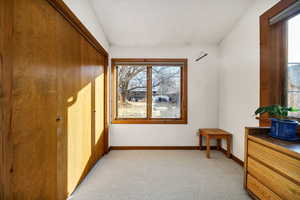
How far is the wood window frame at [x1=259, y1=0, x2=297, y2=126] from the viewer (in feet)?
6.38

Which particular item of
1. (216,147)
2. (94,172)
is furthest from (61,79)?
(216,147)

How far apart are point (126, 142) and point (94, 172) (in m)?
1.11

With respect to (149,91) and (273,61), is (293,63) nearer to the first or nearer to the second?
(273,61)

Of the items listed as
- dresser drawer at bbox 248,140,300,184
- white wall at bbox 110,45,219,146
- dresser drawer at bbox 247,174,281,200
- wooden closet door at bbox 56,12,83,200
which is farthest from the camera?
white wall at bbox 110,45,219,146

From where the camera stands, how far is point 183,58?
333 centimetres

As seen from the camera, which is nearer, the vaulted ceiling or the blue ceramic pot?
the blue ceramic pot

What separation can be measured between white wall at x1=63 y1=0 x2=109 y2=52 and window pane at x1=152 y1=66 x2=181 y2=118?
147 centimetres

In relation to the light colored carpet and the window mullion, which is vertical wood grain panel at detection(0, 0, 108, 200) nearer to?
the light colored carpet

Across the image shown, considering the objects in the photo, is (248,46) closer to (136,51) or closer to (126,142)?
(136,51)

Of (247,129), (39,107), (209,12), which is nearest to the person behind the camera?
(39,107)

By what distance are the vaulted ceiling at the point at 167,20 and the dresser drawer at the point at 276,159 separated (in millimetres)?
2165

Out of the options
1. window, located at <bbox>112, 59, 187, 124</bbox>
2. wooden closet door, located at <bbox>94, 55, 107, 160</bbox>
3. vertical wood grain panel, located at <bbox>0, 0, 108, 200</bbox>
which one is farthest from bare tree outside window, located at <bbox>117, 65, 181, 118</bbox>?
vertical wood grain panel, located at <bbox>0, 0, 108, 200</bbox>

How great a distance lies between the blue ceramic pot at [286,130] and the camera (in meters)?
1.49

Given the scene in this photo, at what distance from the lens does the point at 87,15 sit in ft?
6.75
